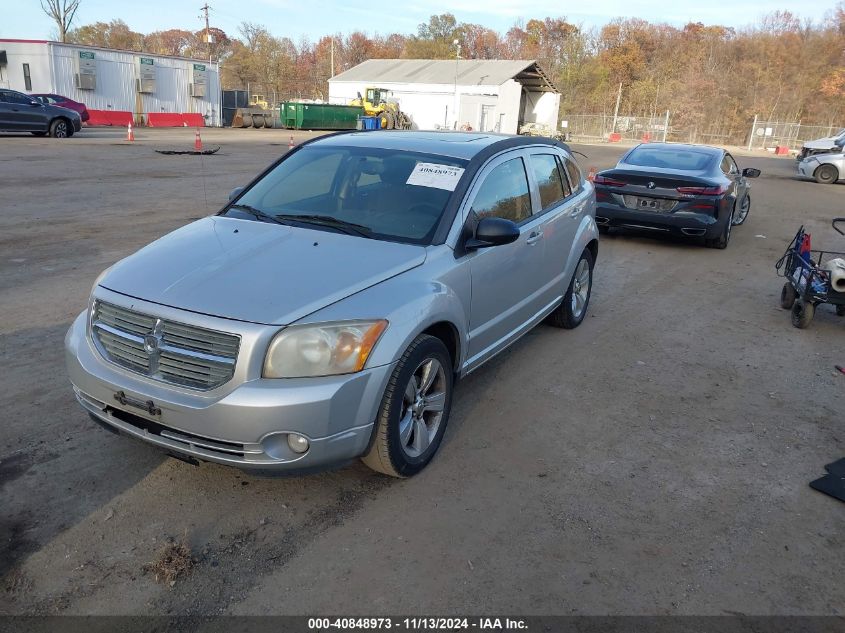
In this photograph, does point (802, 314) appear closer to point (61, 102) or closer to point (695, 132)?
point (61, 102)

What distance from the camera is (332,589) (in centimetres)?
281

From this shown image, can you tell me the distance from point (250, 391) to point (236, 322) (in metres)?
0.32

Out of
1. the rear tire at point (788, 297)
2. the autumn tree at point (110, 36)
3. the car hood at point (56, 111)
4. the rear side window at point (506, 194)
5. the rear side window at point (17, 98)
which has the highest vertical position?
the autumn tree at point (110, 36)

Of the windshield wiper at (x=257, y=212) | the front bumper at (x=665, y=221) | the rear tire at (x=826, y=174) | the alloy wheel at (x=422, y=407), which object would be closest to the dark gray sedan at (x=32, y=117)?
the front bumper at (x=665, y=221)

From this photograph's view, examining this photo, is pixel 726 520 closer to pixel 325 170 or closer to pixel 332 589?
Result: pixel 332 589

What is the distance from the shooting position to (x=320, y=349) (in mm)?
3021

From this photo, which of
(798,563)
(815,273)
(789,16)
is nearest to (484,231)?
(798,563)

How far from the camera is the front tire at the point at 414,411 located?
3.28m

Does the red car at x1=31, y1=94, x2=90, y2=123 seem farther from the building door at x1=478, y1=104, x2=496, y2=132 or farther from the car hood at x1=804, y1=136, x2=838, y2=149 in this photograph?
the car hood at x1=804, y1=136, x2=838, y2=149

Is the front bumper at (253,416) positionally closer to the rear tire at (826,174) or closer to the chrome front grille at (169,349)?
the chrome front grille at (169,349)

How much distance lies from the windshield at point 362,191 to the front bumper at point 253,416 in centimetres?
119

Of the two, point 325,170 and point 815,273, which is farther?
point 815,273

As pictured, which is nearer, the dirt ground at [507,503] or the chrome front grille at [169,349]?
the dirt ground at [507,503]

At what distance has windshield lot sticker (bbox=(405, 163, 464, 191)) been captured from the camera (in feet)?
13.7
